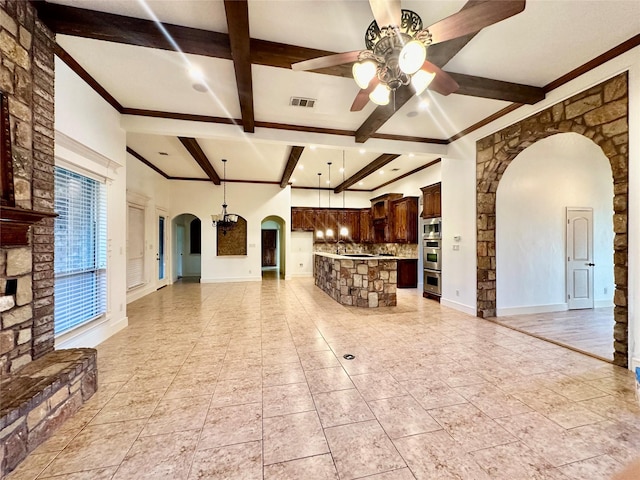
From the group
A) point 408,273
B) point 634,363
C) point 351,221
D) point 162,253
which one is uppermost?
point 351,221

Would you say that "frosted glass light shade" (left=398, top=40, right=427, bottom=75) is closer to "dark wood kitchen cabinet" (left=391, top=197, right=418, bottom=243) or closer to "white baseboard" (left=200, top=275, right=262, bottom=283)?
"dark wood kitchen cabinet" (left=391, top=197, right=418, bottom=243)

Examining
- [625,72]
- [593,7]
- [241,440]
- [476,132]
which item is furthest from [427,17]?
[241,440]

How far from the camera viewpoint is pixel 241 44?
7.98 ft

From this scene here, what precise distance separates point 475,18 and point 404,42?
0.44m

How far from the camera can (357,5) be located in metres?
2.19

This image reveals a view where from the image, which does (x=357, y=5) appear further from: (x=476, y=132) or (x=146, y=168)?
(x=146, y=168)

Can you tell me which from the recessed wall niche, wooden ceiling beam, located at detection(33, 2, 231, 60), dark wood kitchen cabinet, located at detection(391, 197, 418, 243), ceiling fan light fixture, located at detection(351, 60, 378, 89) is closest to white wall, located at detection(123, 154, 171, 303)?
the recessed wall niche

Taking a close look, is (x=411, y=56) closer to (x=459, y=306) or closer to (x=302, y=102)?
(x=302, y=102)

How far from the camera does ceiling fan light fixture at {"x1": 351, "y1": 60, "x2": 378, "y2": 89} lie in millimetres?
2053

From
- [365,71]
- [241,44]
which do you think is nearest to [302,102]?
[241,44]

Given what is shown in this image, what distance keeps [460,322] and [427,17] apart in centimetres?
406

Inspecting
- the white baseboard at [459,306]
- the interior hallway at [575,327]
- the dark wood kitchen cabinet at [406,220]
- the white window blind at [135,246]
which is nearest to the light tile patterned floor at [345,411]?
the interior hallway at [575,327]

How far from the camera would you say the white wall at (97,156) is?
284 cm

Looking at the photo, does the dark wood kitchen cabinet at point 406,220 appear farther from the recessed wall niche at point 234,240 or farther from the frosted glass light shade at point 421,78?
the frosted glass light shade at point 421,78
